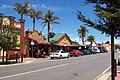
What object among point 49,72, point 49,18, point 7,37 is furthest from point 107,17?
point 49,18

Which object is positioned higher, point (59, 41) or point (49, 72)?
point (59, 41)

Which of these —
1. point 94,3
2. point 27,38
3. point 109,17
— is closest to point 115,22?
point 109,17

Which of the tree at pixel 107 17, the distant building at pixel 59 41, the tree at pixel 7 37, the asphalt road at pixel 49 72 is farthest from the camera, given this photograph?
the distant building at pixel 59 41

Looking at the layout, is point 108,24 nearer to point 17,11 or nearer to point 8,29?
point 8,29

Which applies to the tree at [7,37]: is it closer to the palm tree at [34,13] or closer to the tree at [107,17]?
the tree at [107,17]

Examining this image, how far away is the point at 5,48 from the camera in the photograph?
125ft

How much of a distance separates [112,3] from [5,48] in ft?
93.8

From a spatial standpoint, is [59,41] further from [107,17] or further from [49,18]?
[107,17]

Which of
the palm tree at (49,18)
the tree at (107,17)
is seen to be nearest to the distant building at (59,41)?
the palm tree at (49,18)

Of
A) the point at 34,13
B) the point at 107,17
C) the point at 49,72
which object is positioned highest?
the point at 34,13

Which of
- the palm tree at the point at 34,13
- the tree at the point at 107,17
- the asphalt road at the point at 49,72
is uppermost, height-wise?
the palm tree at the point at 34,13

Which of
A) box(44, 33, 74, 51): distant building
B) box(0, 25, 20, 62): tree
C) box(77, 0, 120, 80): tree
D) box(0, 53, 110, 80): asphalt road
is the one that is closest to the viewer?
box(77, 0, 120, 80): tree

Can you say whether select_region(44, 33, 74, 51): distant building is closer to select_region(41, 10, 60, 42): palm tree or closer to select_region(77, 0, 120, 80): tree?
select_region(41, 10, 60, 42): palm tree

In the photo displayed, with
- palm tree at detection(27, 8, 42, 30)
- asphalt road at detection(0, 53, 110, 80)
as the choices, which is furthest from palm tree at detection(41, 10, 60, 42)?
asphalt road at detection(0, 53, 110, 80)
